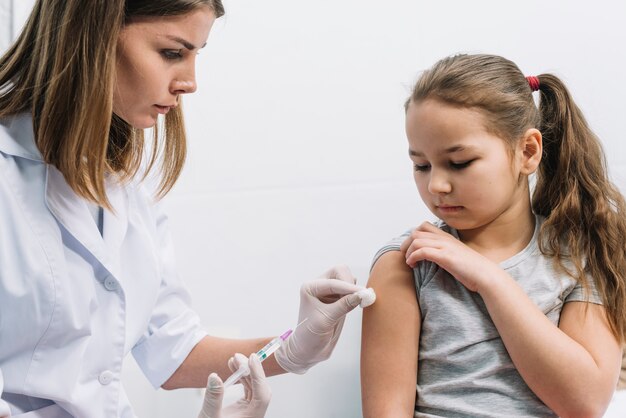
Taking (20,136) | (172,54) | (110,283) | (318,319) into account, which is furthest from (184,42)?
(318,319)

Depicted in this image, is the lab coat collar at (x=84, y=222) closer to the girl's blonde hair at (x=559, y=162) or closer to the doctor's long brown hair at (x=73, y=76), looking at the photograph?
A: the doctor's long brown hair at (x=73, y=76)

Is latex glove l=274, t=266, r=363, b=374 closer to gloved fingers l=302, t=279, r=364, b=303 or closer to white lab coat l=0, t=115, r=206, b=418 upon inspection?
gloved fingers l=302, t=279, r=364, b=303

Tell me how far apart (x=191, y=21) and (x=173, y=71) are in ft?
0.29

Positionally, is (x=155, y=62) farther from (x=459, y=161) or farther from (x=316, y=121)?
(x=316, y=121)

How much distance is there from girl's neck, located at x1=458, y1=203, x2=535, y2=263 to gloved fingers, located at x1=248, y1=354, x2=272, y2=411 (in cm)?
44

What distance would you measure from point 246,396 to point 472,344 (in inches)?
16.3

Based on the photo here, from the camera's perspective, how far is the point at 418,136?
1252 mm

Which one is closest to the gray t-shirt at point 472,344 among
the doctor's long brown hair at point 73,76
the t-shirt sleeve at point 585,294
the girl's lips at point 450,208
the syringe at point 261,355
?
the t-shirt sleeve at point 585,294

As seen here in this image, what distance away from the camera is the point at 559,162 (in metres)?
1.40

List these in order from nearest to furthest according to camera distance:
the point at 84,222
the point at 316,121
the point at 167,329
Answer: the point at 84,222
the point at 167,329
the point at 316,121

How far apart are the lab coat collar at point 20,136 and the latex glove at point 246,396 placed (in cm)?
48

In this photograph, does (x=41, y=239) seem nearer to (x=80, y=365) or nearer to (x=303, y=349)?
(x=80, y=365)

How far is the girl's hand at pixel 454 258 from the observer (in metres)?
1.21

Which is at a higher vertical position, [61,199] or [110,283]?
[61,199]
